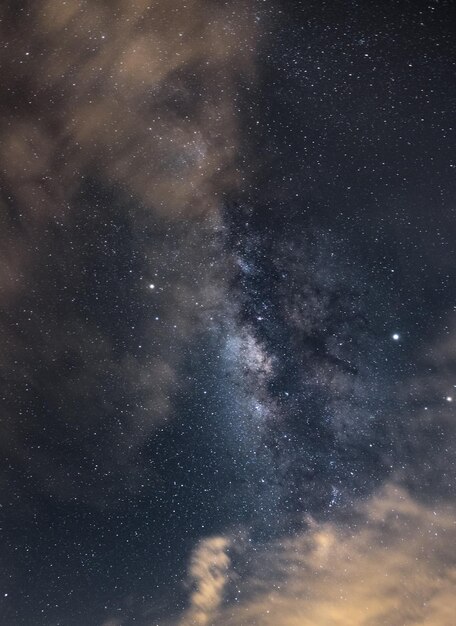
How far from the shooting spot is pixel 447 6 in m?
4.93

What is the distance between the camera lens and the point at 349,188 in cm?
718

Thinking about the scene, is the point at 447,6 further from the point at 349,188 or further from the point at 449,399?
the point at 449,399

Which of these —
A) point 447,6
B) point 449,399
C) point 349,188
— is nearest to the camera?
point 447,6

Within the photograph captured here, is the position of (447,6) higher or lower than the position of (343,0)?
lower

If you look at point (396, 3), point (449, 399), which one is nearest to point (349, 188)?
point (396, 3)

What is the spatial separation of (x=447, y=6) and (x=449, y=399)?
763cm

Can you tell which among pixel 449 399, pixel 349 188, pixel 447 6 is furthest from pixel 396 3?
pixel 449 399

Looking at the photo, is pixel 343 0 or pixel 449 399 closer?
pixel 343 0

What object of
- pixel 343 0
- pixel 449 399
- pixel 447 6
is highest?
pixel 343 0

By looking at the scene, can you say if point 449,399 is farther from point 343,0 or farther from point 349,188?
point 343,0

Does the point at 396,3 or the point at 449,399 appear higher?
the point at 396,3

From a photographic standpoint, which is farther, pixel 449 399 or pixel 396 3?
pixel 449 399

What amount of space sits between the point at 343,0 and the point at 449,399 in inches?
325

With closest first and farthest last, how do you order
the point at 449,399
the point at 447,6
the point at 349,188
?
the point at 447,6 < the point at 349,188 < the point at 449,399
